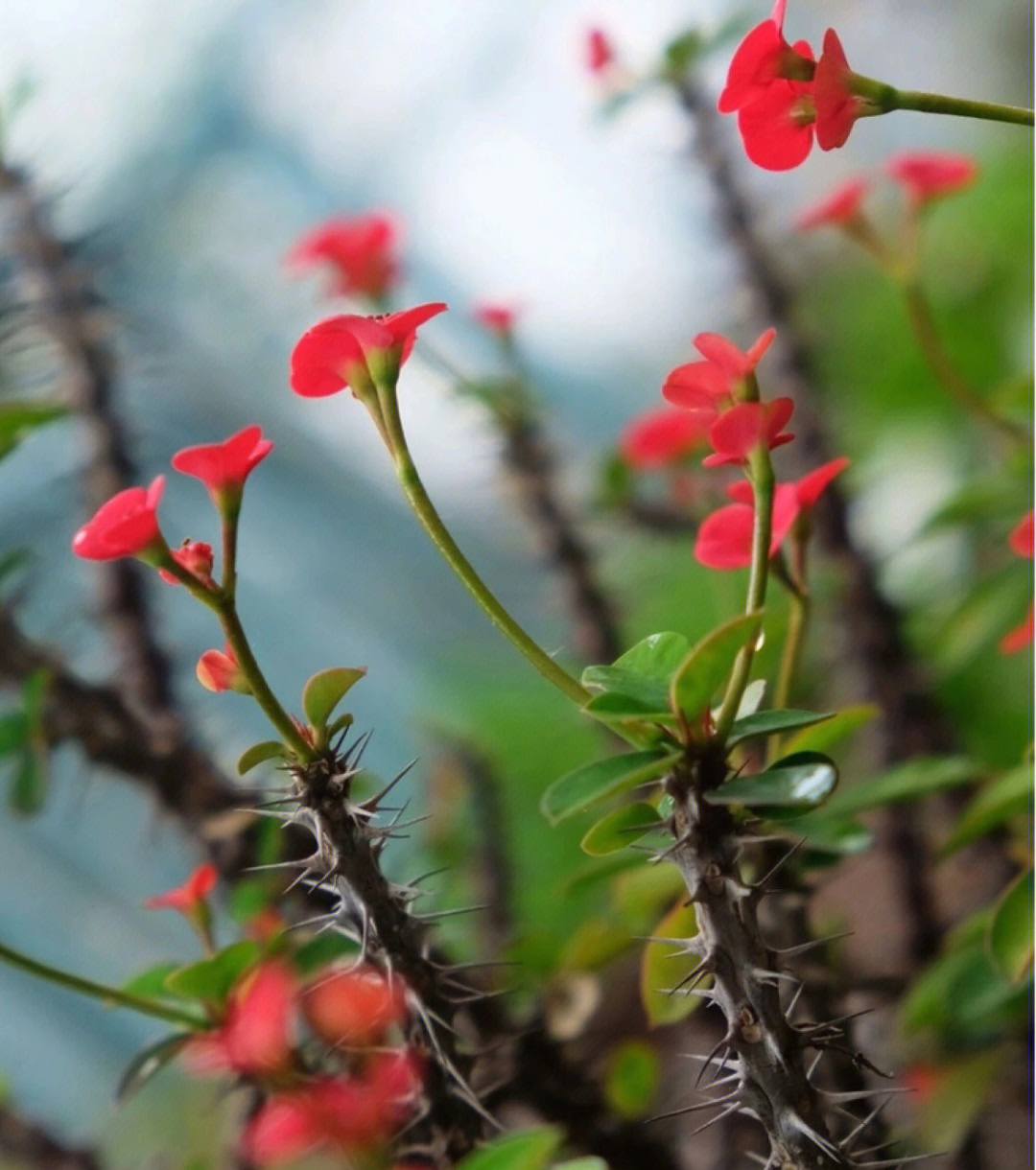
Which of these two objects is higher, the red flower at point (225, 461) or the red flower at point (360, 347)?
the red flower at point (360, 347)

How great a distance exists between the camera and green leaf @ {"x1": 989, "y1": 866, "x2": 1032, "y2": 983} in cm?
54

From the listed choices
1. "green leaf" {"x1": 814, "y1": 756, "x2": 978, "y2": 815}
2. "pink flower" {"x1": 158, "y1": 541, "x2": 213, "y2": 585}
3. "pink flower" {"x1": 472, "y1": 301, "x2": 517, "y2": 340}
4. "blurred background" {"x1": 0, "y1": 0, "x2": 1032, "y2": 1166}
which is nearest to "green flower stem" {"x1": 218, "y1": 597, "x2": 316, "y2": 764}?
"pink flower" {"x1": 158, "y1": 541, "x2": 213, "y2": 585}

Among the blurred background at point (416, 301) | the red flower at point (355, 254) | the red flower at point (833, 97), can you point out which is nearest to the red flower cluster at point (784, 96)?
the red flower at point (833, 97)

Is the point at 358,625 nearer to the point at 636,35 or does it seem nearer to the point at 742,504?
the point at 636,35

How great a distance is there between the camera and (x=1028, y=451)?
750 millimetres

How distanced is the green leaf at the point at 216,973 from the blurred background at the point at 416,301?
2.55 ft

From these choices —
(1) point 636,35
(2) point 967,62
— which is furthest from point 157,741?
(2) point 967,62

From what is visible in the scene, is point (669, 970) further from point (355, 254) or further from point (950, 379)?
point (355, 254)

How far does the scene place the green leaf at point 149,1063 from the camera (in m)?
0.56

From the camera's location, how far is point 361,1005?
18.2 inches

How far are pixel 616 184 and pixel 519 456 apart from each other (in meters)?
0.97

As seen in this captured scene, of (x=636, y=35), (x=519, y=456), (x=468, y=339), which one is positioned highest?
(x=636, y=35)

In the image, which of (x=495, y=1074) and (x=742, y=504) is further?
(x=495, y=1074)

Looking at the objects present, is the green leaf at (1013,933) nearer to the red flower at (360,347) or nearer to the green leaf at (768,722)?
the green leaf at (768,722)
